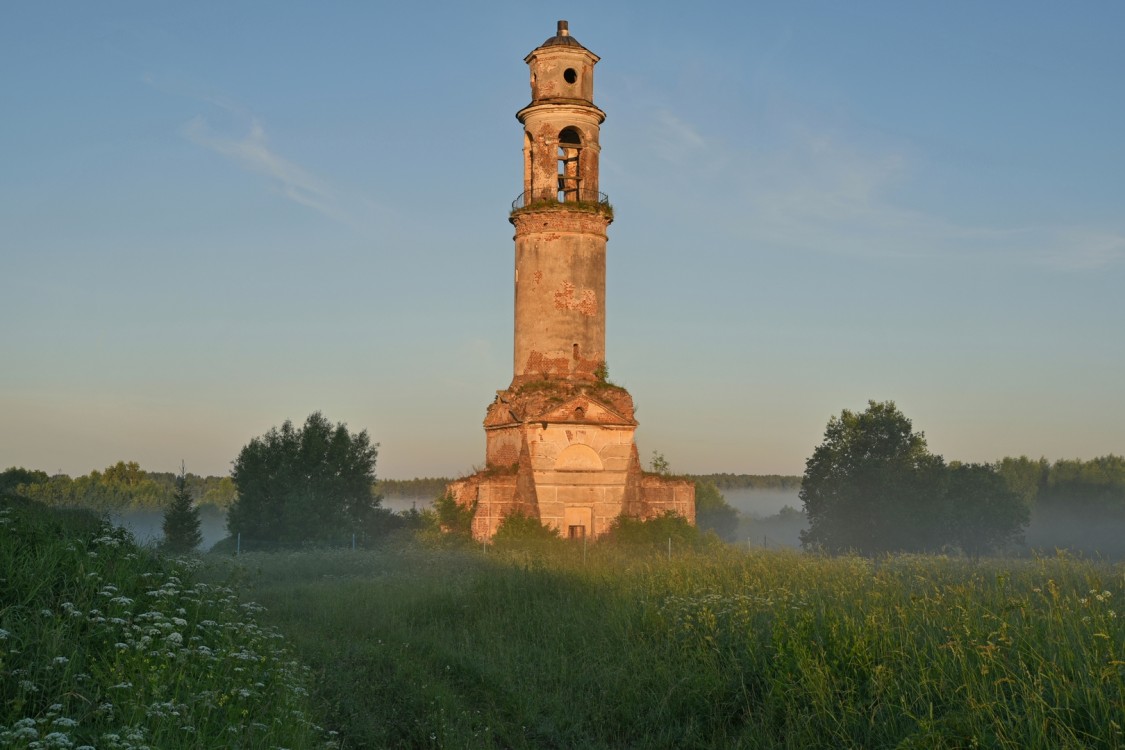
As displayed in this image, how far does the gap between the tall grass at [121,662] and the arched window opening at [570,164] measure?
79.6ft

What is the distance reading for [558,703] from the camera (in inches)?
423

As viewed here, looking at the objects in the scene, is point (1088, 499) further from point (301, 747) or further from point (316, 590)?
point (301, 747)

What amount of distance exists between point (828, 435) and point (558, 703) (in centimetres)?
4364

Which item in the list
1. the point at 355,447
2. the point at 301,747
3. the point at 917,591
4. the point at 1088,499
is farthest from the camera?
the point at 1088,499

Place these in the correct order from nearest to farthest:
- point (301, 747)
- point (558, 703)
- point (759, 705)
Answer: point (301, 747) < point (759, 705) < point (558, 703)

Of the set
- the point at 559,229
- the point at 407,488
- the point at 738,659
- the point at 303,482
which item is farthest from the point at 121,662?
the point at 407,488

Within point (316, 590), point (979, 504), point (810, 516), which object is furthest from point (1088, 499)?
point (316, 590)

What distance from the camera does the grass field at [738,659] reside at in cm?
787

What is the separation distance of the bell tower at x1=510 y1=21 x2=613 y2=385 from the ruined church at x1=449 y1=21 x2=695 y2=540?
0.03 meters

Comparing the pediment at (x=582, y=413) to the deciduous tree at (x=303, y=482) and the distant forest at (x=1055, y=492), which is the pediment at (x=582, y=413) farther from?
Result: the distant forest at (x=1055, y=492)

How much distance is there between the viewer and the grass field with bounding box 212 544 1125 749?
787 centimetres

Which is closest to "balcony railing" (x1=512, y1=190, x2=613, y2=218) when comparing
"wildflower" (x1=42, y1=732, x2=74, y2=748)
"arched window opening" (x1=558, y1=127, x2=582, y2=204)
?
"arched window opening" (x1=558, y1=127, x2=582, y2=204)

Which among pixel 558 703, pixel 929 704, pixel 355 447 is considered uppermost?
pixel 355 447

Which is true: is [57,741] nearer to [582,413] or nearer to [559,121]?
[582,413]
